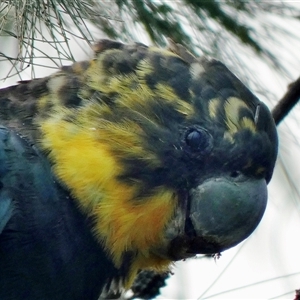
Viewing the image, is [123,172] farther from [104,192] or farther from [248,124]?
[248,124]

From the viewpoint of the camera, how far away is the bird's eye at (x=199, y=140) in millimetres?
1425

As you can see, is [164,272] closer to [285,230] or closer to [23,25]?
[285,230]

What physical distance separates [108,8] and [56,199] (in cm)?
42

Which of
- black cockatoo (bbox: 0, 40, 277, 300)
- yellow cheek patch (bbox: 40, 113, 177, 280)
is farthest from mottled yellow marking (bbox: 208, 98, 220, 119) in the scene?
yellow cheek patch (bbox: 40, 113, 177, 280)

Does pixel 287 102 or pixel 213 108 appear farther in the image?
pixel 287 102

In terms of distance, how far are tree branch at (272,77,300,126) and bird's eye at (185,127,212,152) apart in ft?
0.85

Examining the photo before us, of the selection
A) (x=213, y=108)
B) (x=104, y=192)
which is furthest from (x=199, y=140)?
(x=104, y=192)

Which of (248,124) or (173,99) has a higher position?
(173,99)

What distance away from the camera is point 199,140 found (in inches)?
56.2

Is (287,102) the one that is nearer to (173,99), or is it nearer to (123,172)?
(173,99)

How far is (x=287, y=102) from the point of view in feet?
5.29

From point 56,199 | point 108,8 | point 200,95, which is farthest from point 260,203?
point 108,8

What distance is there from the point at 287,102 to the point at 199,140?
284 millimetres

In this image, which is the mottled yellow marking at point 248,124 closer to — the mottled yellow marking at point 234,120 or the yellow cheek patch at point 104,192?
the mottled yellow marking at point 234,120
